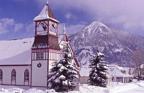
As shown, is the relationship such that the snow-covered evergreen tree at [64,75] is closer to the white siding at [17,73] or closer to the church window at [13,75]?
the white siding at [17,73]

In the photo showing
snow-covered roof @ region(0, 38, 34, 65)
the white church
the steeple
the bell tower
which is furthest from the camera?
snow-covered roof @ region(0, 38, 34, 65)

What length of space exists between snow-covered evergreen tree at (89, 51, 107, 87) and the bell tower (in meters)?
6.96

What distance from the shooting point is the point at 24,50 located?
5853 centimetres

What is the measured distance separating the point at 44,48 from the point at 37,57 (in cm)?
206

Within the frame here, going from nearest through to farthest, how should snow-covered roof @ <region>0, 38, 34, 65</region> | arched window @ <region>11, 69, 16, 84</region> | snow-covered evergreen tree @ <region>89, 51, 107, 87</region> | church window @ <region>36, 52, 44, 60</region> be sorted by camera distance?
church window @ <region>36, 52, 44, 60</region>
snow-covered evergreen tree @ <region>89, 51, 107, 87</region>
arched window @ <region>11, 69, 16, 84</region>
snow-covered roof @ <region>0, 38, 34, 65</region>

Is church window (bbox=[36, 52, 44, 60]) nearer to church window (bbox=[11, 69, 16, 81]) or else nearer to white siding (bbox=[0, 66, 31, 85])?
white siding (bbox=[0, 66, 31, 85])

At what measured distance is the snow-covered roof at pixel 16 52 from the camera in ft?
186

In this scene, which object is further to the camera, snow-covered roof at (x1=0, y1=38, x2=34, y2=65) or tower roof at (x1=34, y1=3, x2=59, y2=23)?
snow-covered roof at (x1=0, y1=38, x2=34, y2=65)

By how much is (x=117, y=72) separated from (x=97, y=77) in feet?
166

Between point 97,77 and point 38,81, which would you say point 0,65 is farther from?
point 97,77

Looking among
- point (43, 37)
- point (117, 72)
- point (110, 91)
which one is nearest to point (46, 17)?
point (43, 37)

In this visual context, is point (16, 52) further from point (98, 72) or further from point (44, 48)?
point (98, 72)

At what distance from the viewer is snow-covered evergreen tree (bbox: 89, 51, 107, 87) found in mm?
55375

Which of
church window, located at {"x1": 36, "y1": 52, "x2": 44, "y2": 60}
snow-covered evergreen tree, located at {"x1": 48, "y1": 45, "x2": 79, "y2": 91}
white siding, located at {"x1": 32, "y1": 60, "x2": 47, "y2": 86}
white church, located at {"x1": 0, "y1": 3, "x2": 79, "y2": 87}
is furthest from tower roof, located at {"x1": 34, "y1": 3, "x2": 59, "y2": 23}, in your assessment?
snow-covered evergreen tree, located at {"x1": 48, "y1": 45, "x2": 79, "y2": 91}
